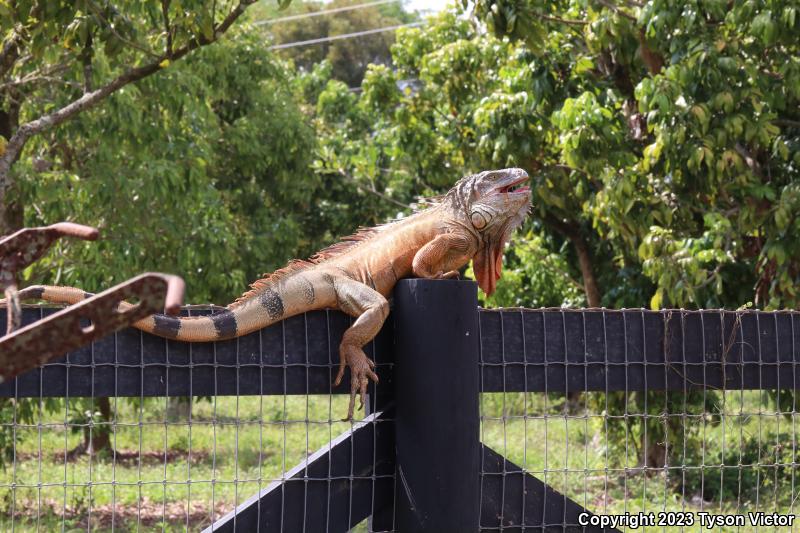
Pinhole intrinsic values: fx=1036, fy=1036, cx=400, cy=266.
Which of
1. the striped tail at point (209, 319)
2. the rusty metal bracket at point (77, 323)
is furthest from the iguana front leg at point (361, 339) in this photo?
the rusty metal bracket at point (77, 323)

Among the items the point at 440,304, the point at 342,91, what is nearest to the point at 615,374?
the point at 440,304

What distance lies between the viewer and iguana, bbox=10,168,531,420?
296cm

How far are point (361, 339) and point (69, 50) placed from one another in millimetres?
4607

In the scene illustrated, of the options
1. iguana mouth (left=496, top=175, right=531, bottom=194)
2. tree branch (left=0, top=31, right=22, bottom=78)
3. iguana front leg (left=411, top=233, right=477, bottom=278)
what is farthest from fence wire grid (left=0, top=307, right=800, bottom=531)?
tree branch (left=0, top=31, right=22, bottom=78)

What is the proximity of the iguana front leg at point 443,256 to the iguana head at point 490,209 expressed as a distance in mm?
124

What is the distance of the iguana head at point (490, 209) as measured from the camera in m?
4.08

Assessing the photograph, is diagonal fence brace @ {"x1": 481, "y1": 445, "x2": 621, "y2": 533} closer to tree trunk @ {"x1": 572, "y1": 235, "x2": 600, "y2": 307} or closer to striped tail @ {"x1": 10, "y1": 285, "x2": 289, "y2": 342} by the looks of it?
striped tail @ {"x1": 10, "y1": 285, "x2": 289, "y2": 342}

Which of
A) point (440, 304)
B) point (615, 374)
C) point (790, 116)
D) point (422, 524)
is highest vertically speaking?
point (790, 116)

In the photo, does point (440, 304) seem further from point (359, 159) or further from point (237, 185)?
point (237, 185)

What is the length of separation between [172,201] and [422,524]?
6689mm

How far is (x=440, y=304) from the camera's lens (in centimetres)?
299

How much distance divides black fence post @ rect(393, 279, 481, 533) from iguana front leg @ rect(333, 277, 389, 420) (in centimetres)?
11

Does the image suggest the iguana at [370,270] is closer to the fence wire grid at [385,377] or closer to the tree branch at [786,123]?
the fence wire grid at [385,377]

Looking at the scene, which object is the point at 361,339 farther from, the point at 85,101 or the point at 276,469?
the point at 276,469
